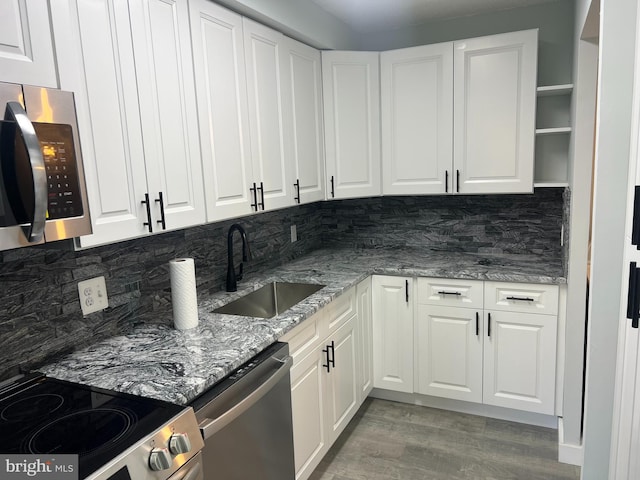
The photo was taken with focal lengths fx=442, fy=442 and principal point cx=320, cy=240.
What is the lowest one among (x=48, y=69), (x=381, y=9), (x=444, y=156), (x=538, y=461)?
(x=538, y=461)

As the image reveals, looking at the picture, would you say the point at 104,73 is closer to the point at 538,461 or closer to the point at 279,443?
the point at 279,443

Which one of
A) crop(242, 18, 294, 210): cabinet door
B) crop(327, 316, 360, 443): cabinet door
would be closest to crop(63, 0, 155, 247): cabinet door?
crop(242, 18, 294, 210): cabinet door

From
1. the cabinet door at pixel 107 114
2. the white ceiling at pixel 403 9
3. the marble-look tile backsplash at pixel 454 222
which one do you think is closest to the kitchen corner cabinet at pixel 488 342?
the marble-look tile backsplash at pixel 454 222

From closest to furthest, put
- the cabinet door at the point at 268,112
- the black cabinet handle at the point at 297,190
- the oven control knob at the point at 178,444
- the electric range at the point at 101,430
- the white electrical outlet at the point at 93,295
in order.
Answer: the electric range at the point at 101,430 < the oven control knob at the point at 178,444 < the white electrical outlet at the point at 93,295 < the cabinet door at the point at 268,112 < the black cabinet handle at the point at 297,190

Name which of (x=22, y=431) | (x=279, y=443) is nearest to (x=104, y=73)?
(x=22, y=431)

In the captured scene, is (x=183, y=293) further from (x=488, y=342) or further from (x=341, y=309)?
(x=488, y=342)

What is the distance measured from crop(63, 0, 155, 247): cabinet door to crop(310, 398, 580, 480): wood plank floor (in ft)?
5.47

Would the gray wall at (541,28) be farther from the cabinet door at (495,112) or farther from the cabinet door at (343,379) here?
the cabinet door at (343,379)

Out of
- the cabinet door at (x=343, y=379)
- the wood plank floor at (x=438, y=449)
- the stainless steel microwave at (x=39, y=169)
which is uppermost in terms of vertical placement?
the stainless steel microwave at (x=39, y=169)

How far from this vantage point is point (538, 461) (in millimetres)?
2305

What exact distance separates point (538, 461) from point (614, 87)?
190cm

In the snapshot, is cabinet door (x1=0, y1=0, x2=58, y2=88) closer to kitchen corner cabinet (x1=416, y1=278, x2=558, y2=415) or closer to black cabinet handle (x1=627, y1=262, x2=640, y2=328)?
black cabinet handle (x1=627, y1=262, x2=640, y2=328)

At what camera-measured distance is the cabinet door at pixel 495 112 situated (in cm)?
257

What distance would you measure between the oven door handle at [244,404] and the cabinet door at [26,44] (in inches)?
41.7
